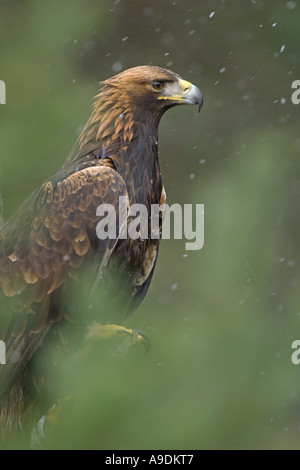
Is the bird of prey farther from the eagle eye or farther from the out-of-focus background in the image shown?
the out-of-focus background

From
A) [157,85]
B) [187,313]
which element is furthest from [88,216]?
[187,313]

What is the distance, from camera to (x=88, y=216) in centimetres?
226

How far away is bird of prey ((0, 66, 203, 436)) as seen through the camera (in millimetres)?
2098

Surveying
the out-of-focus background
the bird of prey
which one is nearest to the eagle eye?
the bird of prey

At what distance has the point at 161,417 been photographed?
864mm

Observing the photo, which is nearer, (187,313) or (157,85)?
(187,313)

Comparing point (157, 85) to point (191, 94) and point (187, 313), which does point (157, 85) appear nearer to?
point (191, 94)

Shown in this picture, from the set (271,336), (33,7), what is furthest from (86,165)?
(271,336)

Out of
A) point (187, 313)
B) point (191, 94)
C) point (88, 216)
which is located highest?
point (191, 94)

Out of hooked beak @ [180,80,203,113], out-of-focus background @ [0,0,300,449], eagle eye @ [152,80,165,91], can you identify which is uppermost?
eagle eye @ [152,80,165,91]

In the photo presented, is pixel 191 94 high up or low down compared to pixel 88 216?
up

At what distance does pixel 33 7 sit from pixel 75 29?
127 mm

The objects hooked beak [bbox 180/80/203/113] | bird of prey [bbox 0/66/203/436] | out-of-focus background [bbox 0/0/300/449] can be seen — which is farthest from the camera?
hooked beak [bbox 180/80/203/113]

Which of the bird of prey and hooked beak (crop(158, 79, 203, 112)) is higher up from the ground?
hooked beak (crop(158, 79, 203, 112))
